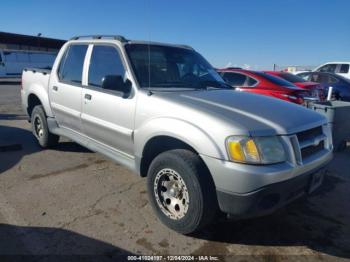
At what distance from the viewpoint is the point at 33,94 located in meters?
5.71

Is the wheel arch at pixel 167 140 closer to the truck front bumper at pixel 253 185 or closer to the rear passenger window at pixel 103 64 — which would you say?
the truck front bumper at pixel 253 185

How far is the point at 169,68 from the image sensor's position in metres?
4.03

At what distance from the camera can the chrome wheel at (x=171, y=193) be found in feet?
9.89

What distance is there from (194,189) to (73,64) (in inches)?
116

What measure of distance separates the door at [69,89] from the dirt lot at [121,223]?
78 cm

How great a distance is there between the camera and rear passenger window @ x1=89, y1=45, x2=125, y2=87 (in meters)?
3.88

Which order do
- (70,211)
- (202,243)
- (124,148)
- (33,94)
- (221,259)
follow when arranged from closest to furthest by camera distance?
1. (221,259)
2. (202,243)
3. (70,211)
4. (124,148)
5. (33,94)

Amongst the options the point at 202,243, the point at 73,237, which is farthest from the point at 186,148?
the point at 73,237

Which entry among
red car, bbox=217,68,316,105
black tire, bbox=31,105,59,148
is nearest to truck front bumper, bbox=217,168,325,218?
black tire, bbox=31,105,59,148

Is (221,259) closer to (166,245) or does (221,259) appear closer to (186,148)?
(166,245)

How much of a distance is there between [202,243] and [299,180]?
1.07 m

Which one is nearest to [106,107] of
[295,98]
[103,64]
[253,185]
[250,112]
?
[103,64]

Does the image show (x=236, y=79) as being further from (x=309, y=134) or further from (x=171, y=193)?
(x=171, y=193)

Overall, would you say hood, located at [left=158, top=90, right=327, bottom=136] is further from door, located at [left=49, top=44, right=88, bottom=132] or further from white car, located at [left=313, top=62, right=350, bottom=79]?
white car, located at [left=313, top=62, right=350, bottom=79]
